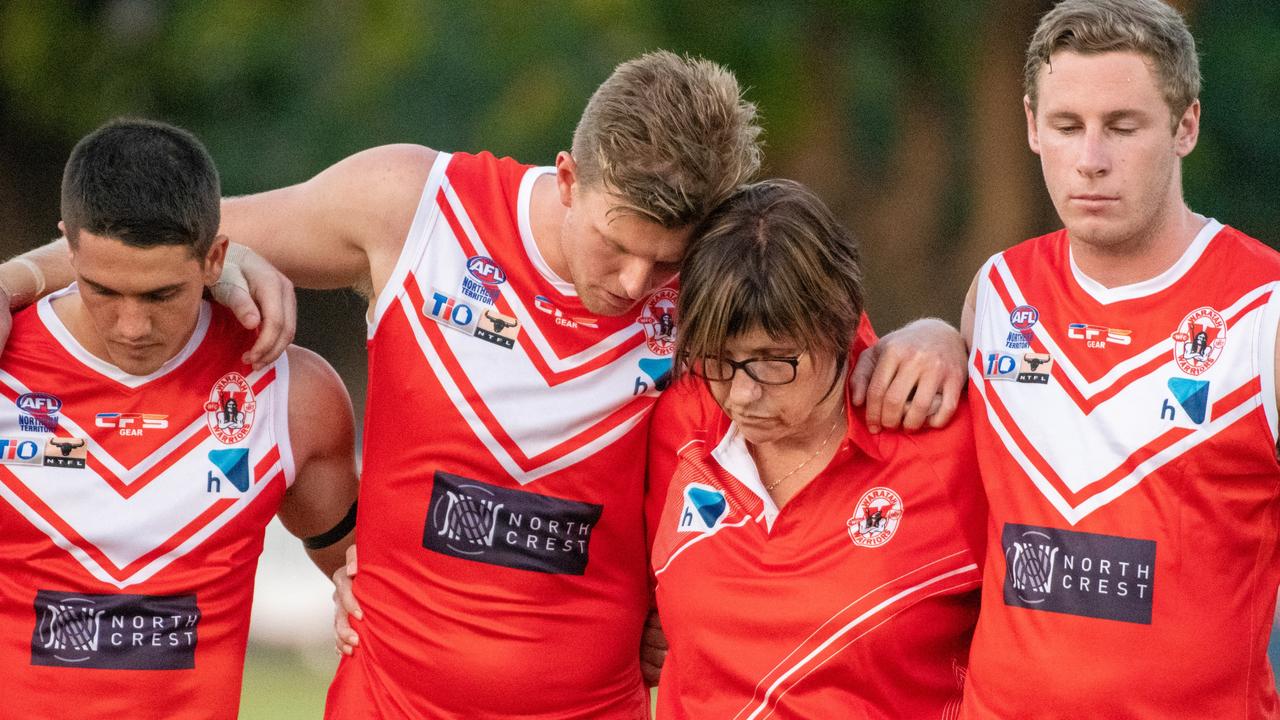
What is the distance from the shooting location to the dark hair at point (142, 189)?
3041 millimetres

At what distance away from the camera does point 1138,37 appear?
9.04ft

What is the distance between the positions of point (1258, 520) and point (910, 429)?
0.62m

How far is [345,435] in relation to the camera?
11.4 feet

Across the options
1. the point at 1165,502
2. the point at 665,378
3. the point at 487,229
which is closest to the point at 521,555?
the point at 665,378

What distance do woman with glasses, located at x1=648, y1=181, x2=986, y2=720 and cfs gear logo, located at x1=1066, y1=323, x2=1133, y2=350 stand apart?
10.6 inches

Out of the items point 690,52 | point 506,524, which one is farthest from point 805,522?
point 690,52

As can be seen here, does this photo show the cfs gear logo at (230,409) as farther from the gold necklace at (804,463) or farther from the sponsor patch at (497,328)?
the gold necklace at (804,463)

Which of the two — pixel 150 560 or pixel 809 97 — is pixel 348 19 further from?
pixel 150 560

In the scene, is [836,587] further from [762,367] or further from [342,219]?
[342,219]

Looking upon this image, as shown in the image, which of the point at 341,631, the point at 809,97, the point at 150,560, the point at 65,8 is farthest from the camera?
the point at 65,8

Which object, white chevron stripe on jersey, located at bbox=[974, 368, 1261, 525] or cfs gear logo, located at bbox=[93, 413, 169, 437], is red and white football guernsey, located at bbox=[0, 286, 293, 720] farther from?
white chevron stripe on jersey, located at bbox=[974, 368, 1261, 525]

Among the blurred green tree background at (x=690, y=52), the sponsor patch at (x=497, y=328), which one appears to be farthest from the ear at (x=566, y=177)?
the blurred green tree background at (x=690, y=52)

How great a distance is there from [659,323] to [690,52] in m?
7.51

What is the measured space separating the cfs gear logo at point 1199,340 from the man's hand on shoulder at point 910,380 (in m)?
0.42
